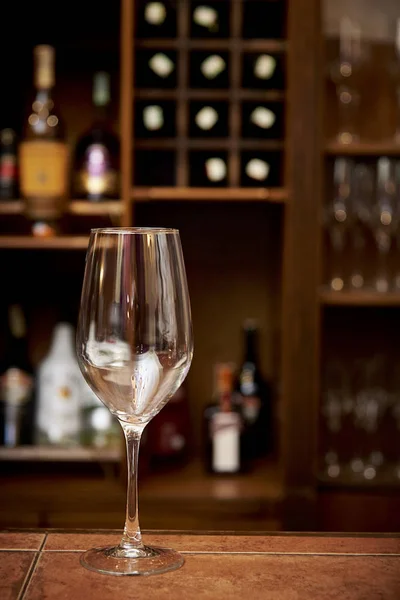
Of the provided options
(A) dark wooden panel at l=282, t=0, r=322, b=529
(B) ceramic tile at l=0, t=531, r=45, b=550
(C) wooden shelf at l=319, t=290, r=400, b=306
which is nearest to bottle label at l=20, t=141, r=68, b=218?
(A) dark wooden panel at l=282, t=0, r=322, b=529

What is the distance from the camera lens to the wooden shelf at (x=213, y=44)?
6.27 ft

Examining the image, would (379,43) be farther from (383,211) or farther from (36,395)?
(36,395)

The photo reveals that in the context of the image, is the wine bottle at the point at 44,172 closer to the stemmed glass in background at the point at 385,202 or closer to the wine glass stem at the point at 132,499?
the stemmed glass in background at the point at 385,202

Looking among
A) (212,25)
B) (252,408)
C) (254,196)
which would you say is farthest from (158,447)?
(212,25)

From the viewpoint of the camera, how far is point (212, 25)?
198cm

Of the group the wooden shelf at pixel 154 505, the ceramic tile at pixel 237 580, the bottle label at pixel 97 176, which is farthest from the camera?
the bottle label at pixel 97 176

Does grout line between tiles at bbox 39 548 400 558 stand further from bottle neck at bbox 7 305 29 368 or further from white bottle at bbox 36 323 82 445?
bottle neck at bbox 7 305 29 368

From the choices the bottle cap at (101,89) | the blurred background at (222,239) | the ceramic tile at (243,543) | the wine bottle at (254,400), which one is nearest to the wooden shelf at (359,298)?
the blurred background at (222,239)

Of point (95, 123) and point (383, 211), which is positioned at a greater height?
point (95, 123)

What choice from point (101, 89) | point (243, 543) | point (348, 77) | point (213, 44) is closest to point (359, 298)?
point (348, 77)

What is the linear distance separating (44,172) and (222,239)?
0.51m

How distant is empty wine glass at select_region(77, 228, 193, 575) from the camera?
0.58 metres

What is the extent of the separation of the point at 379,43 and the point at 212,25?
1.51 feet

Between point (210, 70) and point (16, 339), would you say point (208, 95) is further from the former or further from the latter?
point (16, 339)
